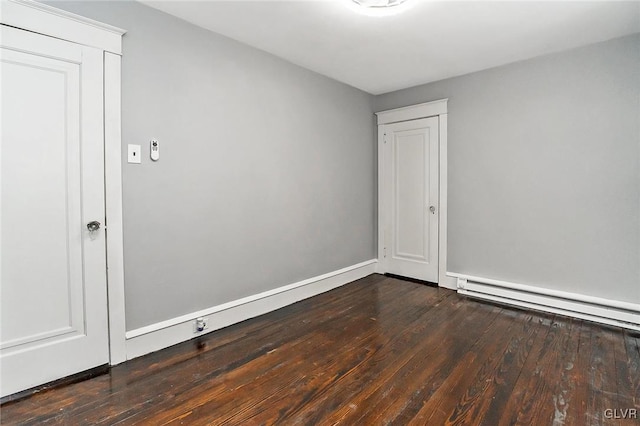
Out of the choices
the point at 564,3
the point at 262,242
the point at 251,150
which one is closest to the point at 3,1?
the point at 251,150

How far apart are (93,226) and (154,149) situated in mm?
690

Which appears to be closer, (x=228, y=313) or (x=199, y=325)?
(x=199, y=325)

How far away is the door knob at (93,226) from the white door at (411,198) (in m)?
3.47

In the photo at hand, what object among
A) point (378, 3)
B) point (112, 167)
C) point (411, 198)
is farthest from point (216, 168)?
point (411, 198)

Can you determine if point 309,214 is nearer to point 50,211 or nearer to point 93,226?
point 93,226

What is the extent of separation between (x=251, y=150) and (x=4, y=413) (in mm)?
2398

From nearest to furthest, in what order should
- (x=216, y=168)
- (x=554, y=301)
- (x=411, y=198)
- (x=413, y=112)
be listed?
1. (x=216, y=168)
2. (x=554, y=301)
3. (x=413, y=112)
4. (x=411, y=198)

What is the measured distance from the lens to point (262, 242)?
3.19 meters

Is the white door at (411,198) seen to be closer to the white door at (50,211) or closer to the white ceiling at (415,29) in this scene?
the white ceiling at (415,29)

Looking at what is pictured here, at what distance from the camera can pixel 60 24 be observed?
6.50 feet

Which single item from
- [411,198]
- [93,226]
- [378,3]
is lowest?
[93,226]

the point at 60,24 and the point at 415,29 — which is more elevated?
the point at 415,29

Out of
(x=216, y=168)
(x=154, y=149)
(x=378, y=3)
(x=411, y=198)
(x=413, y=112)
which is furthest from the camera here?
(x=411, y=198)

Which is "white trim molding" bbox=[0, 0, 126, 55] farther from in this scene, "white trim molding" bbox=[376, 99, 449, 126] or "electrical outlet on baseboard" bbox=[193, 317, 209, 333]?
"white trim molding" bbox=[376, 99, 449, 126]
